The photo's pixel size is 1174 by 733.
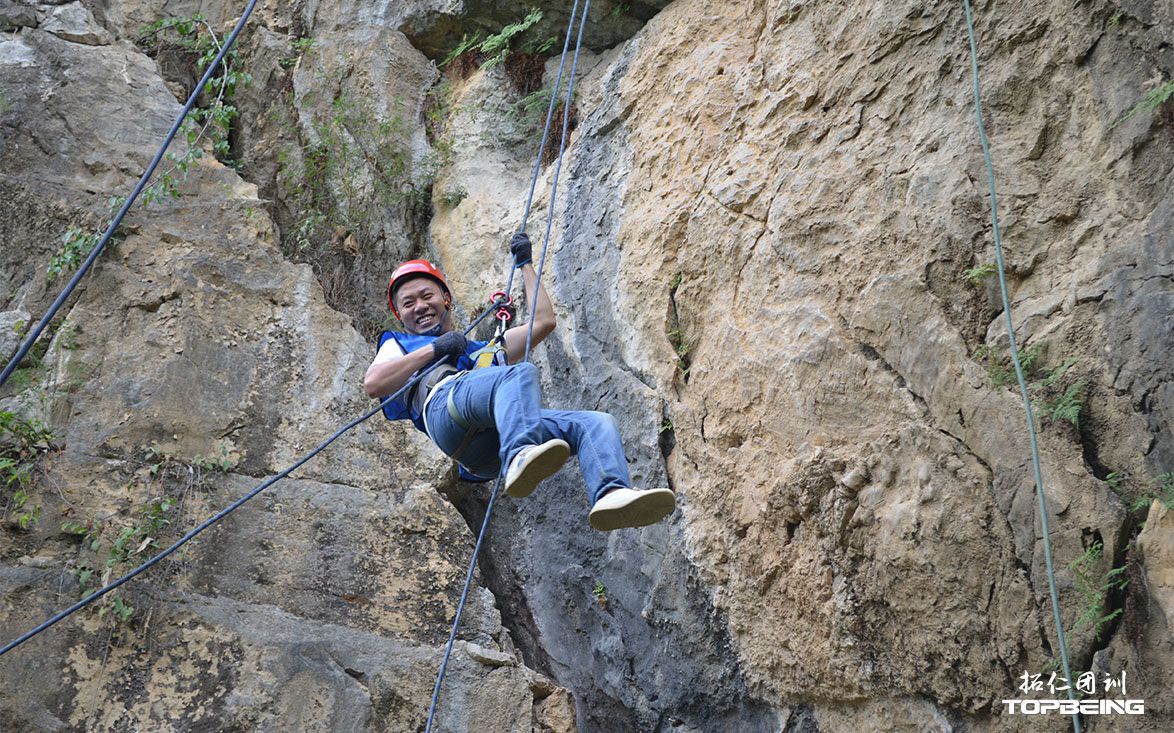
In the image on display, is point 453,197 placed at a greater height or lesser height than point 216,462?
greater

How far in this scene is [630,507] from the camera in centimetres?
438

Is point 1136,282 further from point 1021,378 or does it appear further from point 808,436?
point 808,436

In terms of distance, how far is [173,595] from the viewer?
19.1 ft

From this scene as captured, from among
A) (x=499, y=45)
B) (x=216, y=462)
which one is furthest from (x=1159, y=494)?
(x=499, y=45)

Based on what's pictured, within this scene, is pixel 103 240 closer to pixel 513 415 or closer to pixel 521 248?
pixel 513 415

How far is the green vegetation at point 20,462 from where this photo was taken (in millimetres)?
5809

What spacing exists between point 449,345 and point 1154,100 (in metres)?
3.18

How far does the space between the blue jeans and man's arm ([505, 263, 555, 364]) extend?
71cm

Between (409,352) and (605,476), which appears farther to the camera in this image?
(409,352)

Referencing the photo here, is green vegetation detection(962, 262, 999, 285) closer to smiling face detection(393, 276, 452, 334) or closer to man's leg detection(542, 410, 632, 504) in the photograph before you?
man's leg detection(542, 410, 632, 504)

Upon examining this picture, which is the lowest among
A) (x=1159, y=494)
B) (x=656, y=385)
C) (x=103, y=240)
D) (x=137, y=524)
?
(x=137, y=524)

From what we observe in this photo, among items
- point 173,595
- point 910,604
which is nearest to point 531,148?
point 173,595

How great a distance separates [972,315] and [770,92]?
1973 mm

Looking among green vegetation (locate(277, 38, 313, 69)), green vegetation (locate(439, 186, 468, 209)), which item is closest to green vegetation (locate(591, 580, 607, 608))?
green vegetation (locate(439, 186, 468, 209))
